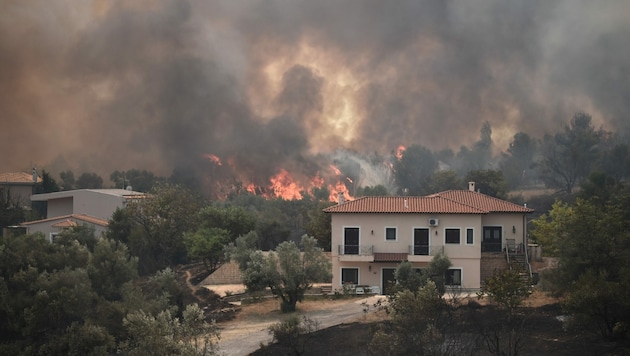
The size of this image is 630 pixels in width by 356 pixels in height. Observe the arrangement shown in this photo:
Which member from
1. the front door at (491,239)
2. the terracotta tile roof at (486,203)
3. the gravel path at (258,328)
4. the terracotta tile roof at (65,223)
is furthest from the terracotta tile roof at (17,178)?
the front door at (491,239)

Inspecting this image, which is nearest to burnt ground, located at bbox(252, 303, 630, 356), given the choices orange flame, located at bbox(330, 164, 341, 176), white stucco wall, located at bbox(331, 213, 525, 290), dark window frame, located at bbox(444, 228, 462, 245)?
white stucco wall, located at bbox(331, 213, 525, 290)

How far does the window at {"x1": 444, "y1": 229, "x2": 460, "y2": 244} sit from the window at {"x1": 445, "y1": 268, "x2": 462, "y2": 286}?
5.24 feet

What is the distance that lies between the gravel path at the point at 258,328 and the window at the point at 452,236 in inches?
266

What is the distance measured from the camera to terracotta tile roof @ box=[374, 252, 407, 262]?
42819 millimetres

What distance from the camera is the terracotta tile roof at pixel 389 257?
140ft

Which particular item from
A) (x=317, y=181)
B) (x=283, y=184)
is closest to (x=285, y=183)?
(x=283, y=184)

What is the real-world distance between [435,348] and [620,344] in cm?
662

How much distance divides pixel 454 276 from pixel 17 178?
52.9 m

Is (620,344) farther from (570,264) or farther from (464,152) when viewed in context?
(464,152)

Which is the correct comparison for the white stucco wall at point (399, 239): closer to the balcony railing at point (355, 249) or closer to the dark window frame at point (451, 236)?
the dark window frame at point (451, 236)

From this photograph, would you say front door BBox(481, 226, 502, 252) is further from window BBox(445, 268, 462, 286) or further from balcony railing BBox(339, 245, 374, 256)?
balcony railing BBox(339, 245, 374, 256)

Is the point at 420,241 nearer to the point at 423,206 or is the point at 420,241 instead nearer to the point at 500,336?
the point at 423,206

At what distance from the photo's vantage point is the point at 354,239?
4400 centimetres

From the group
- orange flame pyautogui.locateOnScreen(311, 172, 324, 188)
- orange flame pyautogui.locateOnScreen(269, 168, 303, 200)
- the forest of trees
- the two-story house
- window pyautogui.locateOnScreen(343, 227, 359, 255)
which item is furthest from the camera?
orange flame pyautogui.locateOnScreen(311, 172, 324, 188)
